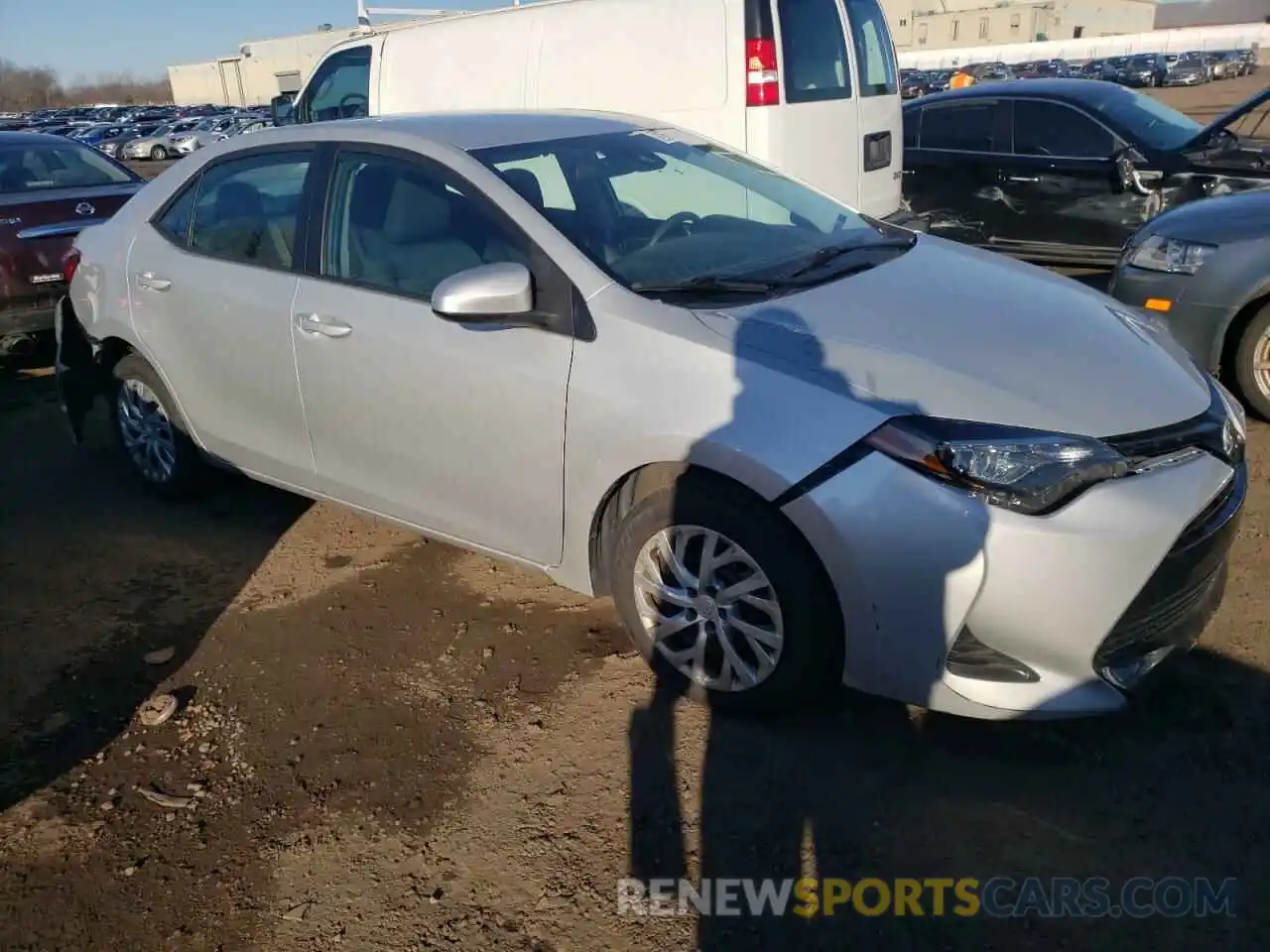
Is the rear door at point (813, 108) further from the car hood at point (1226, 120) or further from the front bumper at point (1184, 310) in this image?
the car hood at point (1226, 120)

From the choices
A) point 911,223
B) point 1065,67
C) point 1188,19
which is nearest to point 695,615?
point 911,223

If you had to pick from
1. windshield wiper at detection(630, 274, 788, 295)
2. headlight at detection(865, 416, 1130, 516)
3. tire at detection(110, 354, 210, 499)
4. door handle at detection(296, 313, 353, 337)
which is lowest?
tire at detection(110, 354, 210, 499)

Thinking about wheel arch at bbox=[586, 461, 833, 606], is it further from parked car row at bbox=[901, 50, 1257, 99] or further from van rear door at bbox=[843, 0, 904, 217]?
parked car row at bbox=[901, 50, 1257, 99]

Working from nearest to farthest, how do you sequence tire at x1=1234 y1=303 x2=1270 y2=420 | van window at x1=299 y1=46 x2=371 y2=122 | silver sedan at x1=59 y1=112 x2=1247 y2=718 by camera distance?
silver sedan at x1=59 y1=112 x2=1247 y2=718, tire at x1=1234 y1=303 x2=1270 y2=420, van window at x1=299 y1=46 x2=371 y2=122

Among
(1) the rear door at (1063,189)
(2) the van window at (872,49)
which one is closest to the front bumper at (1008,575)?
(2) the van window at (872,49)

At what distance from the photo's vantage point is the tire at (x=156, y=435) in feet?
15.0

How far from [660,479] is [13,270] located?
5.75m

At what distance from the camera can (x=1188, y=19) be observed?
118 metres

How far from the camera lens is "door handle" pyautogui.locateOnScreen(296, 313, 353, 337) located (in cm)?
357

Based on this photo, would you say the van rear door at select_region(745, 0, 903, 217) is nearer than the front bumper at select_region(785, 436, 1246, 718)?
No

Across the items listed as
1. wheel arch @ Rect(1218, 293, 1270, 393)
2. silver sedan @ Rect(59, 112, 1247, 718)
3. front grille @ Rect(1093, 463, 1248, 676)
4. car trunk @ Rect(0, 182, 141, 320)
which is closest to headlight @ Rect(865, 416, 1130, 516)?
silver sedan @ Rect(59, 112, 1247, 718)

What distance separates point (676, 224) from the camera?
11.8 feet

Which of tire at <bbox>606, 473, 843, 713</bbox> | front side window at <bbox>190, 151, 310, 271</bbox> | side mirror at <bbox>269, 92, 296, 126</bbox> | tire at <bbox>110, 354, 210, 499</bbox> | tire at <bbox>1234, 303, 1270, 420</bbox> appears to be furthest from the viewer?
side mirror at <bbox>269, 92, 296, 126</bbox>

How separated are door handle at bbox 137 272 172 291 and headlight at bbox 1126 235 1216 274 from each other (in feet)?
14.8
